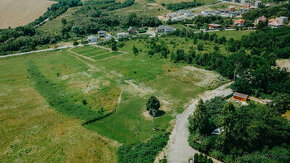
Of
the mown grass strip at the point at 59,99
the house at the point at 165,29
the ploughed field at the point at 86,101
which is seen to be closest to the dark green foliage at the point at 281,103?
the ploughed field at the point at 86,101

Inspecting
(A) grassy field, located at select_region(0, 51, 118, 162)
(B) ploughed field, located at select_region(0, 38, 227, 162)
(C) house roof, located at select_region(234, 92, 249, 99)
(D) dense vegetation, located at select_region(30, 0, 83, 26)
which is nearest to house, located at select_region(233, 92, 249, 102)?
(C) house roof, located at select_region(234, 92, 249, 99)

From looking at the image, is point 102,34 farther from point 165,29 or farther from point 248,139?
point 248,139

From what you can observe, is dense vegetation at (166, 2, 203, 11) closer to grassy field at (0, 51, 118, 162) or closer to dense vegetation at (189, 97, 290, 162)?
grassy field at (0, 51, 118, 162)

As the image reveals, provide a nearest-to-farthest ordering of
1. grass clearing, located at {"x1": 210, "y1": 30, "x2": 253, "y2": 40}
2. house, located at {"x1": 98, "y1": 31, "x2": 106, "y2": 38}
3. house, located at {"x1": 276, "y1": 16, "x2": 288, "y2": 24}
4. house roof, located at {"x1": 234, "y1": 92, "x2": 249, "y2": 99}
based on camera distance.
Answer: house roof, located at {"x1": 234, "y1": 92, "x2": 249, "y2": 99} → grass clearing, located at {"x1": 210, "y1": 30, "x2": 253, "y2": 40} → house, located at {"x1": 276, "y1": 16, "x2": 288, "y2": 24} → house, located at {"x1": 98, "y1": 31, "x2": 106, "y2": 38}

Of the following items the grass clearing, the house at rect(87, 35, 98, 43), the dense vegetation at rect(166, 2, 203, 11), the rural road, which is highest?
the dense vegetation at rect(166, 2, 203, 11)

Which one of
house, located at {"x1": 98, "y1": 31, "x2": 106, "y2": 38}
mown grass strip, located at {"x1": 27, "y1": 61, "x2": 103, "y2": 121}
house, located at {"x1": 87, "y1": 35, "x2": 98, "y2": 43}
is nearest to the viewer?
mown grass strip, located at {"x1": 27, "y1": 61, "x2": 103, "y2": 121}

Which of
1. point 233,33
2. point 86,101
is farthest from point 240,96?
point 233,33
